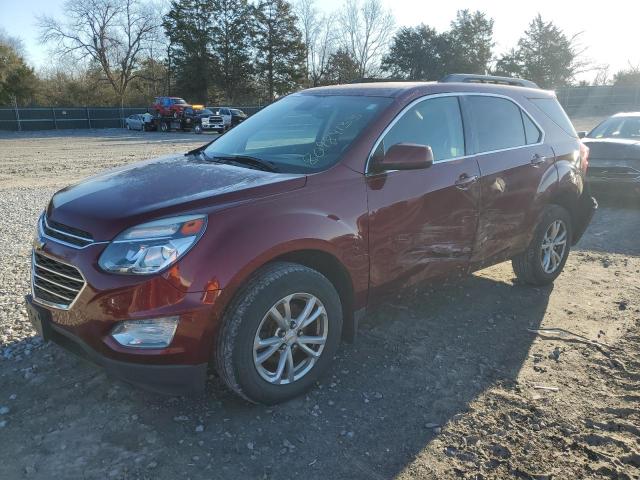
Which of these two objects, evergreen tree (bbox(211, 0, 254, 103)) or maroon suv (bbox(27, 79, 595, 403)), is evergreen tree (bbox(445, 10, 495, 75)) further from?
maroon suv (bbox(27, 79, 595, 403))

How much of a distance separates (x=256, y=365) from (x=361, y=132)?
165 cm

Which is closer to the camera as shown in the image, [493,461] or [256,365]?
[493,461]

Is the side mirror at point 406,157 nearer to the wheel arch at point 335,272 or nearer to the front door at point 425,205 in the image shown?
the front door at point 425,205

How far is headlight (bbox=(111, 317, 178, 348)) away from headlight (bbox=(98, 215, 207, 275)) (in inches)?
10.1

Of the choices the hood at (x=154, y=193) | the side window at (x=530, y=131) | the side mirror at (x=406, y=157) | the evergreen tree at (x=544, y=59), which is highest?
the evergreen tree at (x=544, y=59)

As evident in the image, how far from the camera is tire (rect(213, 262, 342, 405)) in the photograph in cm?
278

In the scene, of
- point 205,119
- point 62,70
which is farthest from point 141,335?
point 62,70

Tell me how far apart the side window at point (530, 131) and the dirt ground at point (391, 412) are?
61.2 inches

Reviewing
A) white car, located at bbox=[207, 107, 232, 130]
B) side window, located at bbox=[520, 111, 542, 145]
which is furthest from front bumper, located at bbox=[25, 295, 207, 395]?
white car, located at bbox=[207, 107, 232, 130]

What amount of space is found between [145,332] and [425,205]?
6.70ft

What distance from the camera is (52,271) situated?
284 cm

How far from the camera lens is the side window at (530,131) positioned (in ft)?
15.3

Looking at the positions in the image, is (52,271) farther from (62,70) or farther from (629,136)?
(62,70)

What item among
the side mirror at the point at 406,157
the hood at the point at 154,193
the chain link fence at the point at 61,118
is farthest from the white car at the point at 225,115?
the side mirror at the point at 406,157
